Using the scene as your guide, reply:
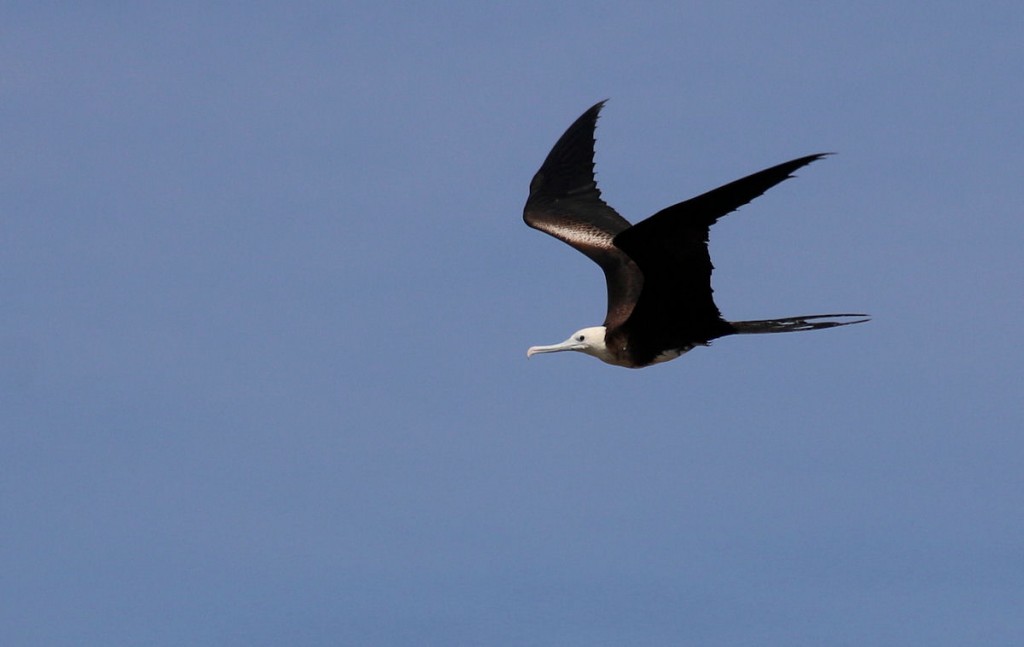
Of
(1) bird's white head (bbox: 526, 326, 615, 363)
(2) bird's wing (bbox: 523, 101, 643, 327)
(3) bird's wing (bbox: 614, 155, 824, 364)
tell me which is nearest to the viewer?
(3) bird's wing (bbox: 614, 155, 824, 364)

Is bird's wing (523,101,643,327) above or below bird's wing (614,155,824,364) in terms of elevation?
above

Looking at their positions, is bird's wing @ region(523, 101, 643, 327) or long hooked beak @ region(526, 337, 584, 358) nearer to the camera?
long hooked beak @ region(526, 337, 584, 358)

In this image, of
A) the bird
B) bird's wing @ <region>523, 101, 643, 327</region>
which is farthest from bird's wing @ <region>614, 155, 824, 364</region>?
bird's wing @ <region>523, 101, 643, 327</region>

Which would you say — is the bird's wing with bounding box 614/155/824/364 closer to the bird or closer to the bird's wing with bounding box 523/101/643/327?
the bird

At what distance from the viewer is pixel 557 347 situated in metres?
10.8

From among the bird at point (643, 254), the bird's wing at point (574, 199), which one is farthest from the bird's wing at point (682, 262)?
the bird's wing at point (574, 199)

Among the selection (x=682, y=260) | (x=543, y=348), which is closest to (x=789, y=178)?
(x=682, y=260)

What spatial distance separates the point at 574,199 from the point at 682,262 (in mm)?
2800

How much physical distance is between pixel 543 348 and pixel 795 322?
5.88ft

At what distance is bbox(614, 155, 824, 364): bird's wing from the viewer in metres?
8.53

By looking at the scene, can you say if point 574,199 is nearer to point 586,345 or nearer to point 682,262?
point 586,345

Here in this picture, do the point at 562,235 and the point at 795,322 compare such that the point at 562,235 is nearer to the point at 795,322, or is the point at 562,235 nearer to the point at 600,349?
the point at 600,349

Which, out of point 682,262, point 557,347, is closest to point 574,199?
point 557,347

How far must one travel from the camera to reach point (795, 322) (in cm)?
980
